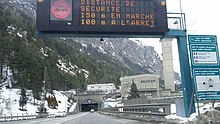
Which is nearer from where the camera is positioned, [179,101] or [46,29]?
[46,29]

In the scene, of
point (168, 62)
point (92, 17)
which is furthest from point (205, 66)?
point (168, 62)

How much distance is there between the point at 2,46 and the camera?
83000mm

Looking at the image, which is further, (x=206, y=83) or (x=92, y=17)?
(x=92, y=17)

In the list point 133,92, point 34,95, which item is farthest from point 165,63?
point 34,95

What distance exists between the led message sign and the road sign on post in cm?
418

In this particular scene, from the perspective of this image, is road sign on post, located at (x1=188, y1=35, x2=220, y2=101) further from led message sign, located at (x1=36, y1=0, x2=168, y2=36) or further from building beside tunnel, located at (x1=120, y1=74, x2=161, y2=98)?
building beside tunnel, located at (x1=120, y1=74, x2=161, y2=98)

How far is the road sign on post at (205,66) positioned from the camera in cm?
1602

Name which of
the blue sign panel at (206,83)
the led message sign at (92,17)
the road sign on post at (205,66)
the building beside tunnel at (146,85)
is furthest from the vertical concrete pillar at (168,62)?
the blue sign panel at (206,83)

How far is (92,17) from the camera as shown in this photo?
19.6m

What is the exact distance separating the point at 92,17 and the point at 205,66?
7.41 metres

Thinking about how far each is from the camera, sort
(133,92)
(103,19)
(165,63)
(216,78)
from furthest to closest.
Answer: (133,92)
(165,63)
(103,19)
(216,78)

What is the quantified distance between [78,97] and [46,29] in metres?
119

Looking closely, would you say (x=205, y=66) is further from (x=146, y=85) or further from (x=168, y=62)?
(x=146, y=85)

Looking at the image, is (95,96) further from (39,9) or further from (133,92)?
(39,9)
